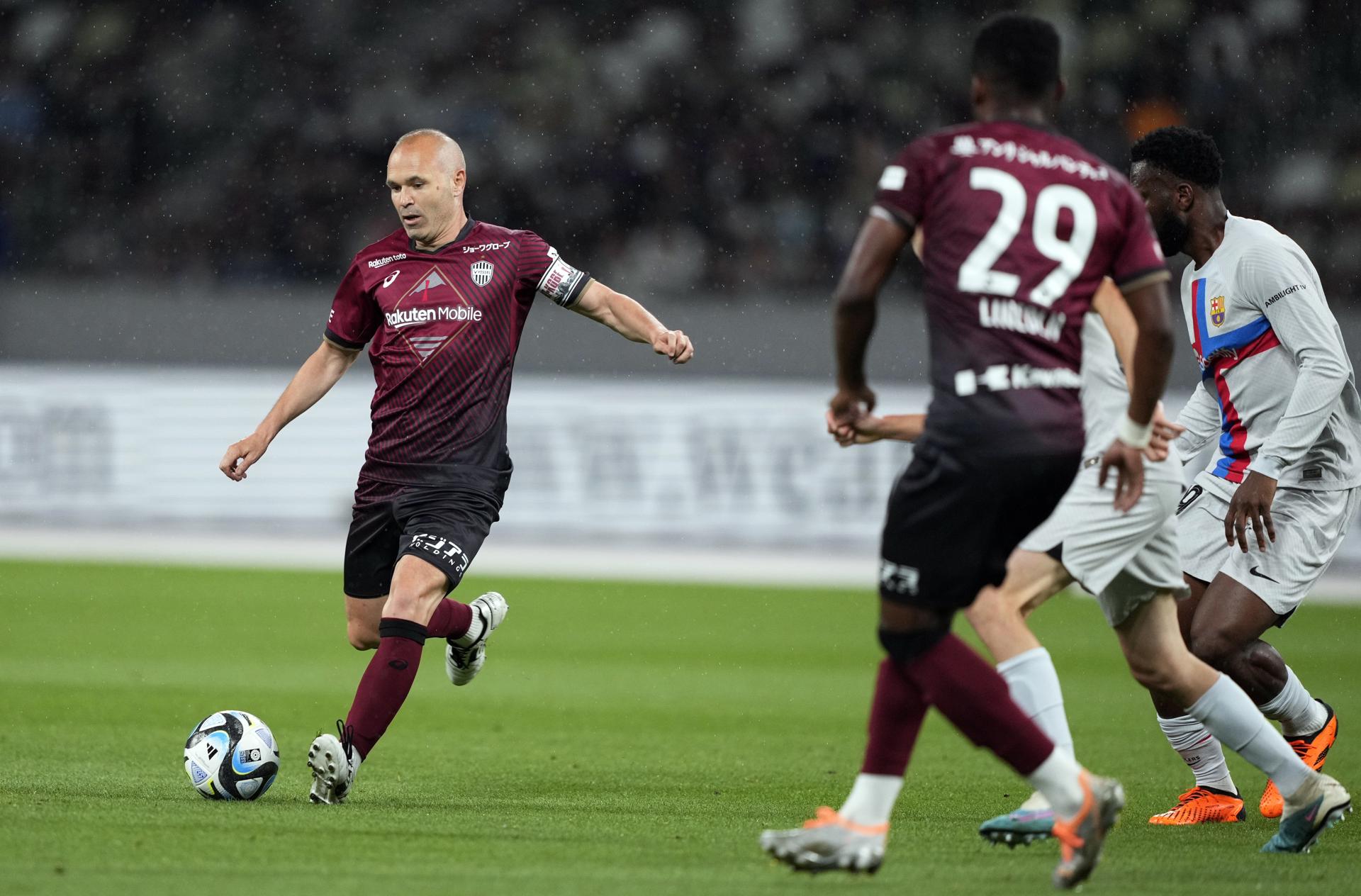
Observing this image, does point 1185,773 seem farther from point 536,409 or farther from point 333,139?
point 333,139

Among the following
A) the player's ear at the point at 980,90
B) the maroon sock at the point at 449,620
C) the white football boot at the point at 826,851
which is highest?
the player's ear at the point at 980,90

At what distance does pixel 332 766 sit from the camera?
5367 mm

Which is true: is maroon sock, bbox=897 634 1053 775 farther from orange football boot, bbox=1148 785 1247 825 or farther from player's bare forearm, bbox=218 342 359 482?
player's bare forearm, bbox=218 342 359 482

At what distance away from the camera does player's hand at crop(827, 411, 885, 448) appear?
430 cm

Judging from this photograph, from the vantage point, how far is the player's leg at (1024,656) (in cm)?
483

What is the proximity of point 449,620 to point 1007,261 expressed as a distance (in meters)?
2.78

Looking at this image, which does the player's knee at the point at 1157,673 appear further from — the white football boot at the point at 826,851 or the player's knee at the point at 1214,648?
the white football boot at the point at 826,851

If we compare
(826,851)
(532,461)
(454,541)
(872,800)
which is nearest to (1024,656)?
(872,800)

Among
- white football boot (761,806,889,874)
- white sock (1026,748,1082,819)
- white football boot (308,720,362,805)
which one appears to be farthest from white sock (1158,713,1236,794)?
white football boot (308,720,362,805)

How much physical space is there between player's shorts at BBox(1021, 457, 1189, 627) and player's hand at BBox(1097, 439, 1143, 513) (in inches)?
17.1

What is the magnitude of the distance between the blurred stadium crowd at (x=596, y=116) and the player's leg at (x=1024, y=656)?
13.7 meters

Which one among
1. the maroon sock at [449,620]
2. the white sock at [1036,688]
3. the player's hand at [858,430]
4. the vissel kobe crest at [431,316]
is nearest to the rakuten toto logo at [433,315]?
the vissel kobe crest at [431,316]

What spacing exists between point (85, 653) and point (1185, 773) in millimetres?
6356

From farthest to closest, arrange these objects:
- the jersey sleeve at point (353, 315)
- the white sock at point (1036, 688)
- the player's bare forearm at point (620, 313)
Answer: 1. the jersey sleeve at point (353, 315)
2. the player's bare forearm at point (620, 313)
3. the white sock at point (1036, 688)
